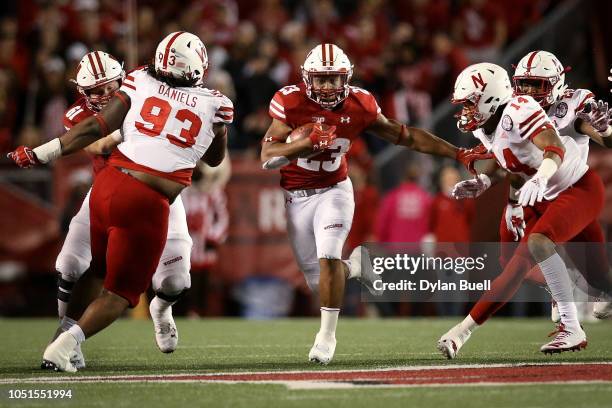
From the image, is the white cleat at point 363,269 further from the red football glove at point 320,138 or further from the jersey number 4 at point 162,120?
the jersey number 4 at point 162,120

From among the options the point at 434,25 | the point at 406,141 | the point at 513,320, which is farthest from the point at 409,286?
the point at 434,25

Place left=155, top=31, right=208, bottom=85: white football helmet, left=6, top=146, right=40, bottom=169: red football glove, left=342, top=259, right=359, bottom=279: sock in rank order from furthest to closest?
left=342, top=259, right=359, bottom=279: sock
left=155, top=31, right=208, bottom=85: white football helmet
left=6, top=146, right=40, bottom=169: red football glove

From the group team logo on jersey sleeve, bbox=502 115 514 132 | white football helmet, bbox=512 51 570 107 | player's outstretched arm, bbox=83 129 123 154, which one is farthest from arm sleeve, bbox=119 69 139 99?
white football helmet, bbox=512 51 570 107

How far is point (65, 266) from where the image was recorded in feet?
21.8

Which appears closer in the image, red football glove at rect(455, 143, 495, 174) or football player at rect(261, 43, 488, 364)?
football player at rect(261, 43, 488, 364)

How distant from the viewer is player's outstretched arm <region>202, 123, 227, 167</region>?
21.1 feet

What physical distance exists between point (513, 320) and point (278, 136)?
5053mm

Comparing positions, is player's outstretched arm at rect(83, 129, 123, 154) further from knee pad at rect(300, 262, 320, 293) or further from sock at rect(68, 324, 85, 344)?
knee pad at rect(300, 262, 320, 293)

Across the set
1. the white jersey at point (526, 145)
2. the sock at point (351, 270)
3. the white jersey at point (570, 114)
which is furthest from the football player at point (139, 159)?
the white jersey at point (570, 114)

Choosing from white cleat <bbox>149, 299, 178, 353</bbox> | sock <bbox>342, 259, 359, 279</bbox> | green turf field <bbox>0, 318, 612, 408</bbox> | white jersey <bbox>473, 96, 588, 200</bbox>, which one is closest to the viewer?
green turf field <bbox>0, 318, 612, 408</bbox>

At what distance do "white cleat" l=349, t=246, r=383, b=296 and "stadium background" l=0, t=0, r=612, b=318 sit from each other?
12.6 feet

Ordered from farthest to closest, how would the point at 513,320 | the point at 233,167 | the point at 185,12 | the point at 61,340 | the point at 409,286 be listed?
the point at 185,12
the point at 233,167
the point at 513,320
the point at 409,286
the point at 61,340

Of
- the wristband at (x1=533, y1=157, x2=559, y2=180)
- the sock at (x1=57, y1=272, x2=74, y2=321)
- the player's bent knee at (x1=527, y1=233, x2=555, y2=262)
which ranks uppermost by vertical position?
the wristband at (x1=533, y1=157, x2=559, y2=180)

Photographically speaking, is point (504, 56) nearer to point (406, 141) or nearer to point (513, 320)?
point (513, 320)
